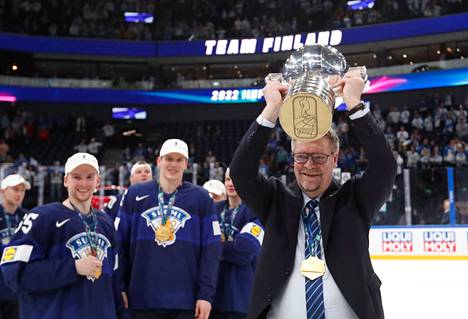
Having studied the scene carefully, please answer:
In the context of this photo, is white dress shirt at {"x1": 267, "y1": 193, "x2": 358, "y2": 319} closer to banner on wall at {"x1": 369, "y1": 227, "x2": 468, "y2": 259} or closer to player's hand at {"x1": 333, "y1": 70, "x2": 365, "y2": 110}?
player's hand at {"x1": 333, "y1": 70, "x2": 365, "y2": 110}

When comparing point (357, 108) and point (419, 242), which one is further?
point (419, 242)

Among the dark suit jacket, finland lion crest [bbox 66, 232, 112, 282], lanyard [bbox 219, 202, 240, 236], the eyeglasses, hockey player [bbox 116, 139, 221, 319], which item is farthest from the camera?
lanyard [bbox 219, 202, 240, 236]

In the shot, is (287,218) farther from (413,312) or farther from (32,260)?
(413,312)

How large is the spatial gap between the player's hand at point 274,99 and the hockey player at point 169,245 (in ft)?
4.91

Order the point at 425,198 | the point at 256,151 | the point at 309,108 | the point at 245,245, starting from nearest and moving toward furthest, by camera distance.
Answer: the point at 309,108
the point at 256,151
the point at 245,245
the point at 425,198

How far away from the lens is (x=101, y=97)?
23.3 metres

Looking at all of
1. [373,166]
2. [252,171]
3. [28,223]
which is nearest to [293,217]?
[252,171]

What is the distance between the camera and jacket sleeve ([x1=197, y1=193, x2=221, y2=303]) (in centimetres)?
338

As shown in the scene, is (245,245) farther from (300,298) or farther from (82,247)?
(300,298)

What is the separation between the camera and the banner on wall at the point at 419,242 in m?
9.45

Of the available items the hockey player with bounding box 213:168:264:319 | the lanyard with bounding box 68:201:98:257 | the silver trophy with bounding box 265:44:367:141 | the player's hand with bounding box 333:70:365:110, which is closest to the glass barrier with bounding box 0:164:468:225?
the hockey player with bounding box 213:168:264:319

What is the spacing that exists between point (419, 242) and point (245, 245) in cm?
667

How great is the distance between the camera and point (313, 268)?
6.36 feet

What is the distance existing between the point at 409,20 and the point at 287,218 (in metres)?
19.8
